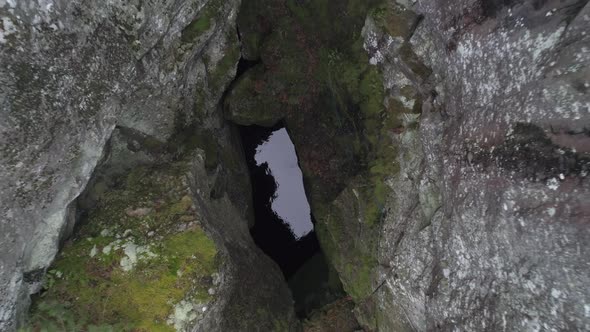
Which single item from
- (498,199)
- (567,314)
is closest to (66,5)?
(498,199)

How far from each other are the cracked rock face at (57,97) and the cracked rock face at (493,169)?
14.6ft

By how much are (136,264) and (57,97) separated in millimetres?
2881

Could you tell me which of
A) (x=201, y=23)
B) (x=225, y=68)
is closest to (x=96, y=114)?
(x=201, y=23)

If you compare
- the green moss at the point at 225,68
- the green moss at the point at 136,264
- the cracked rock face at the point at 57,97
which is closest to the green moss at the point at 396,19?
the green moss at the point at 225,68

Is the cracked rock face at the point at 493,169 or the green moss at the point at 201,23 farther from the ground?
the green moss at the point at 201,23

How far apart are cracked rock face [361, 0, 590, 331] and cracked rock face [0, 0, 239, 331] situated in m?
4.46

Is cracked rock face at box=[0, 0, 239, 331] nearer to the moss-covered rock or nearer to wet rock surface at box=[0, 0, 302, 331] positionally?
wet rock surface at box=[0, 0, 302, 331]

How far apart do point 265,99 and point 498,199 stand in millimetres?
6578

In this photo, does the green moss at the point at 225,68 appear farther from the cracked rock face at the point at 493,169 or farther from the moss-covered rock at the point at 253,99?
the cracked rock face at the point at 493,169

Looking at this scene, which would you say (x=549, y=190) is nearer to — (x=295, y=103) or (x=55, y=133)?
(x=55, y=133)

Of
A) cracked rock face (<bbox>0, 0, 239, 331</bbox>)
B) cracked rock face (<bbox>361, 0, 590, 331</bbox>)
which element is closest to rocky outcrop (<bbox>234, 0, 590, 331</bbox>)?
cracked rock face (<bbox>361, 0, 590, 331</bbox>)

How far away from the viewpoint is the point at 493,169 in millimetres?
5531

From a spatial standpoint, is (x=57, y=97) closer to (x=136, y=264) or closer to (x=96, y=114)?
(x=96, y=114)

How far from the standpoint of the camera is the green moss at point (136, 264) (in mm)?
6402
